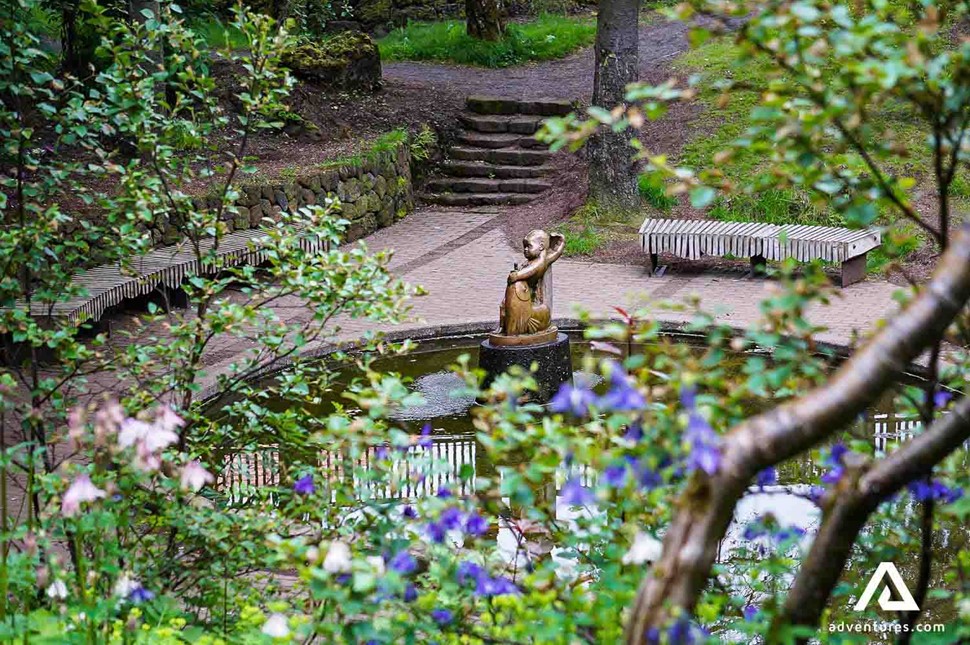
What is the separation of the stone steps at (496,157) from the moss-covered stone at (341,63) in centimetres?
155

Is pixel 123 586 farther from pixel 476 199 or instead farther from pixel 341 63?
pixel 341 63

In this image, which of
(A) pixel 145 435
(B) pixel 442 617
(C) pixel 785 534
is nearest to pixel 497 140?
(C) pixel 785 534

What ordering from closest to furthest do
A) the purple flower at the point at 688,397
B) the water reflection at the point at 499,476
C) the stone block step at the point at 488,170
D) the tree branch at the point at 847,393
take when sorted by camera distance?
the tree branch at the point at 847,393, the purple flower at the point at 688,397, the water reflection at the point at 499,476, the stone block step at the point at 488,170

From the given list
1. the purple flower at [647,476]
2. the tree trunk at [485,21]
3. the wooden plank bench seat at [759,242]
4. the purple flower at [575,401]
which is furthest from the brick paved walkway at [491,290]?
the tree trunk at [485,21]

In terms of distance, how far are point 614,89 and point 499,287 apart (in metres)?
3.58

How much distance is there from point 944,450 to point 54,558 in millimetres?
2026

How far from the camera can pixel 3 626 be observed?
3.43 meters

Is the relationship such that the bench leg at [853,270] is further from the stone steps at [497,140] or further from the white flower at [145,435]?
the white flower at [145,435]

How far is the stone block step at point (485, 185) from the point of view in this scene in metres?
16.1

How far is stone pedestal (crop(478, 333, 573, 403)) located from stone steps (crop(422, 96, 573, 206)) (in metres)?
6.91

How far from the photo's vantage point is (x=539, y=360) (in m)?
9.09

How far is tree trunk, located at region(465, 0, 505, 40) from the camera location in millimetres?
21219

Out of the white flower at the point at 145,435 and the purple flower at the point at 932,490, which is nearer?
the white flower at the point at 145,435

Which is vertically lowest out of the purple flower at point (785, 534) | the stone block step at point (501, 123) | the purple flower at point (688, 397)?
the stone block step at point (501, 123)
